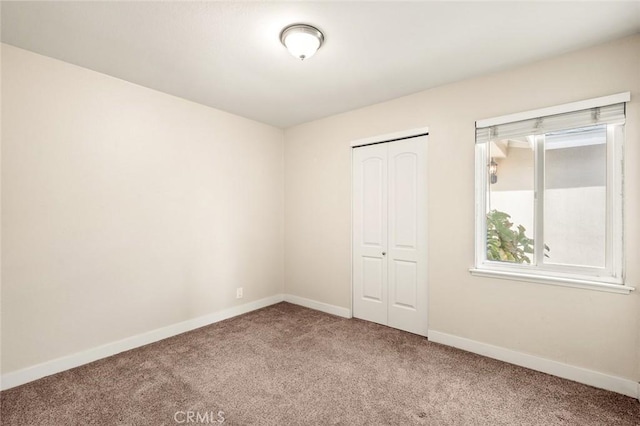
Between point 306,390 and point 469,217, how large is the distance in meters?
2.20

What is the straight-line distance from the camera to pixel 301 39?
2.18m

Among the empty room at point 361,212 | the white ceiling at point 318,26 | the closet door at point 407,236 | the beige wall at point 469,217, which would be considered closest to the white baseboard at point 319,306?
the beige wall at point 469,217

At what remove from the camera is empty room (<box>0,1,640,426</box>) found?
210 centimetres

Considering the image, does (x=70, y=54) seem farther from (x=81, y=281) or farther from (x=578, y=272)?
(x=578, y=272)

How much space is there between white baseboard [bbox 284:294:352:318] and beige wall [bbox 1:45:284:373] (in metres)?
0.75

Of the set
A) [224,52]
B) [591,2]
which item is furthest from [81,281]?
[591,2]

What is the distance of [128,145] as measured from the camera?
3006mm

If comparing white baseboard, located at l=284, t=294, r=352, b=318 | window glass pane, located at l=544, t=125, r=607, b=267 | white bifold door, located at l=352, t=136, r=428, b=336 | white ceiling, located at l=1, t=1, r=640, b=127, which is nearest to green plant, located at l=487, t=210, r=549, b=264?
window glass pane, located at l=544, t=125, r=607, b=267

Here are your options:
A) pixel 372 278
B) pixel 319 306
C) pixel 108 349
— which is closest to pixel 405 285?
pixel 372 278

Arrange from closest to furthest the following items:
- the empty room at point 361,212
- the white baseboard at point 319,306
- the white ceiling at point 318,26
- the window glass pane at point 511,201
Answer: the white ceiling at point 318,26 < the empty room at point 361,212 < the window glass pane at point 511,201 < the white baseboard at point 319,306

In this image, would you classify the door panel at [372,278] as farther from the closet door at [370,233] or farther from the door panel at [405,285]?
the door panel at [405,285]

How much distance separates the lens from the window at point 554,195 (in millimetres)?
2371

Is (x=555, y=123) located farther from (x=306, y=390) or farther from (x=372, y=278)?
(x=306, y=390)

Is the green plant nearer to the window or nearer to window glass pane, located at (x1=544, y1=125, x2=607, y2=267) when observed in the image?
the window
